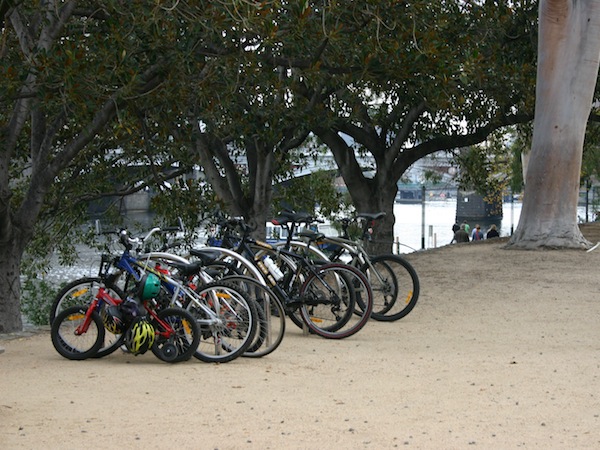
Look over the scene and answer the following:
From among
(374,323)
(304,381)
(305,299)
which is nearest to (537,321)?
(374,323)

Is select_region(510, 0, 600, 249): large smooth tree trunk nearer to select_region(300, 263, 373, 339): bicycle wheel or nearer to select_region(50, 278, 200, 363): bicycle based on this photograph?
select_region(300, 263, 373, 339): bicycle wheel

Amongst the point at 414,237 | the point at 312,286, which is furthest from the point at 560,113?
the point at 414,237

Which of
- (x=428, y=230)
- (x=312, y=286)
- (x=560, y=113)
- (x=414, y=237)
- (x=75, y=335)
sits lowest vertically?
(x=75, y=335)

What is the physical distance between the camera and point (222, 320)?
7418 millimetres

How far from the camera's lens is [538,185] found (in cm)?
1778

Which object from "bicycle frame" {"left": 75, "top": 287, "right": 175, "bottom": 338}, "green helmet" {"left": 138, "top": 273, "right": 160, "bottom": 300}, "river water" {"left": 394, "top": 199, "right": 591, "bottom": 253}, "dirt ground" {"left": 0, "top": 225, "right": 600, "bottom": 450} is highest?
"river water" {"left": 394, "top": 199, "right": 591, "bottom": 253}

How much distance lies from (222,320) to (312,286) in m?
1.53

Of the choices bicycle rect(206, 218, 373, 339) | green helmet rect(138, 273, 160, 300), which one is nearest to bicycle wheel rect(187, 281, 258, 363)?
green helmet rect(138, 273, 160, 300)

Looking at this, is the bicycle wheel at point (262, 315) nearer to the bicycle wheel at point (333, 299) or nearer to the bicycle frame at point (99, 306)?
the bicycle frame at point (99, 306)

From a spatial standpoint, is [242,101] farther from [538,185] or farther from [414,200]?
[414,200]

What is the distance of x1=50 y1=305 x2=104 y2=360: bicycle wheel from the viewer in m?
7.46

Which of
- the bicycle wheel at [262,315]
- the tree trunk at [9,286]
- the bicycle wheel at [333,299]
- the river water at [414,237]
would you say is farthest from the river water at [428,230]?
the bicycle wheel at [262,315]

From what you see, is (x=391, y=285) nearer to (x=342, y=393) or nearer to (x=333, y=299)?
(x=333, y=299)

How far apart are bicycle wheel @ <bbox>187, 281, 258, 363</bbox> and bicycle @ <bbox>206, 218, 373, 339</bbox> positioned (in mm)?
1232
